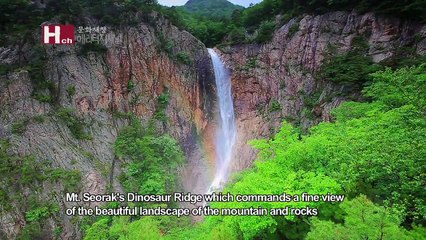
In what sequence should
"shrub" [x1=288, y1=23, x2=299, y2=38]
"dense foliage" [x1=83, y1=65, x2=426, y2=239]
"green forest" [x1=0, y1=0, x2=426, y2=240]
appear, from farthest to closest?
"shrub" [x1=288, y1=23, x2=299, y2=38] < "green forest" [x1=0, y1=0, x2=426, y2=240] < "dense foliage" [x1=83, y1=65, x2=426, y2=239]

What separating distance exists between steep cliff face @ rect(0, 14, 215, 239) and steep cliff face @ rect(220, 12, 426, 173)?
11.9 ft

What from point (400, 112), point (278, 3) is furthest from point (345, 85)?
point (278, 3)

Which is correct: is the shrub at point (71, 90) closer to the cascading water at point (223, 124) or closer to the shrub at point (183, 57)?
the shrub at point (183, 57)

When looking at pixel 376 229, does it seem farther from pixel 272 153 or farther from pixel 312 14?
pixel 312 14

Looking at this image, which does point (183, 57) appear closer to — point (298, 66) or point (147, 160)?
point (298, 66)

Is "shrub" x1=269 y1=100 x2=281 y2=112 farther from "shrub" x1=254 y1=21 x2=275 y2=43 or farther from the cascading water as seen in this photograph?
"shrub" x1=254 y1=21 x2=275 y2=43

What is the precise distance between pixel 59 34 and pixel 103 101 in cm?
616

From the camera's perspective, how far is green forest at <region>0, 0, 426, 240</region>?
728 cm

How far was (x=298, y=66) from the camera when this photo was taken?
87.1 ft

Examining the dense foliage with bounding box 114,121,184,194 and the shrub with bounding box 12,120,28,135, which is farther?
the dense foliage with bounding box 114,121,184,194

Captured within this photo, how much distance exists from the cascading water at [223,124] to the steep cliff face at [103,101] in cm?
100

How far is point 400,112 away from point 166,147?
15.1 meters

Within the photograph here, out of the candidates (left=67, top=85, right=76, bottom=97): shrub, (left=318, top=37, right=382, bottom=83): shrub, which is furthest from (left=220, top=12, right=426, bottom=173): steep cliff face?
(left=67, top=85, right=76, bottom=97): shrub

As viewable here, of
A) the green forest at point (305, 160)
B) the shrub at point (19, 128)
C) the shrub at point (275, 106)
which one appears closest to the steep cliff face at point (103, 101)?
the shrub at point (19, 128)
